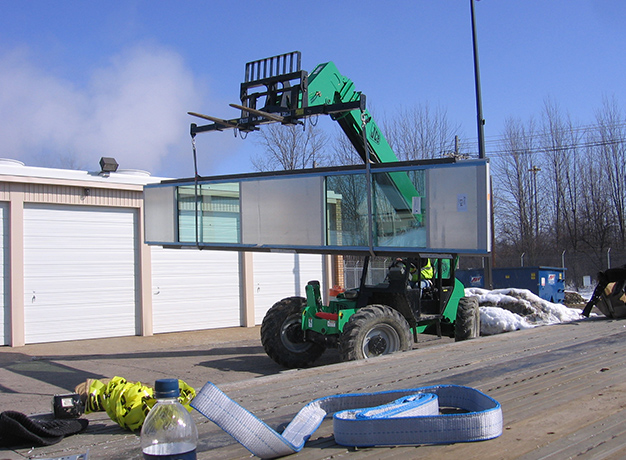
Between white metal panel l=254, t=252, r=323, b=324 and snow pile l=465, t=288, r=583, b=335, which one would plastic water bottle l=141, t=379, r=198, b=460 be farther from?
white metal panel l=254, t=252, r=323, b=324

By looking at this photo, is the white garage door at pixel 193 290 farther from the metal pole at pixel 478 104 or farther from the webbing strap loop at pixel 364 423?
the webbing strap loop at pixel 364 423

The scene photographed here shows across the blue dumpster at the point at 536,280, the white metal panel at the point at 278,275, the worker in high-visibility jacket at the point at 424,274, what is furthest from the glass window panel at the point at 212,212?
the blue dumpster at the point at 536,280

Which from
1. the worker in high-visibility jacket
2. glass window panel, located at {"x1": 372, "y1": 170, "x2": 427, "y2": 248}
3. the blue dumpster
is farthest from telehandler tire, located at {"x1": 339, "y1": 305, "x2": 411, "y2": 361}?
the blue dumpster

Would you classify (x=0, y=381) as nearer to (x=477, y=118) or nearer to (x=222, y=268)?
(x=222, y=268)

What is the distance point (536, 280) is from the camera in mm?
20812

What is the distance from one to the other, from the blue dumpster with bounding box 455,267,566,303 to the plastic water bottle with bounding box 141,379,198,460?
66.0 feet

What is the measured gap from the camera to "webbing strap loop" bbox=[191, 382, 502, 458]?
2777mm

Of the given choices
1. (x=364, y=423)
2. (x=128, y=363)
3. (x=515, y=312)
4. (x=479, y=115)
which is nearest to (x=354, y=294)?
(x=128, y=363)

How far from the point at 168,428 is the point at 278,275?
56.7 feet

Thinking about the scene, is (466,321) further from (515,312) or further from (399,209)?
(515,312)

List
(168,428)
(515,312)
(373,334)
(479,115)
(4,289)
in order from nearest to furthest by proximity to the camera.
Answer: (168,428)
(373,334)
(4,289)
(515,312)
(479,115)

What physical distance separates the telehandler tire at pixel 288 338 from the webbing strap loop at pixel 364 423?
7.09 metres

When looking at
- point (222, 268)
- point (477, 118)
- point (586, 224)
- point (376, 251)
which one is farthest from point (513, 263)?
point (376, 251)

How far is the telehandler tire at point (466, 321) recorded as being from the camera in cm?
1138
